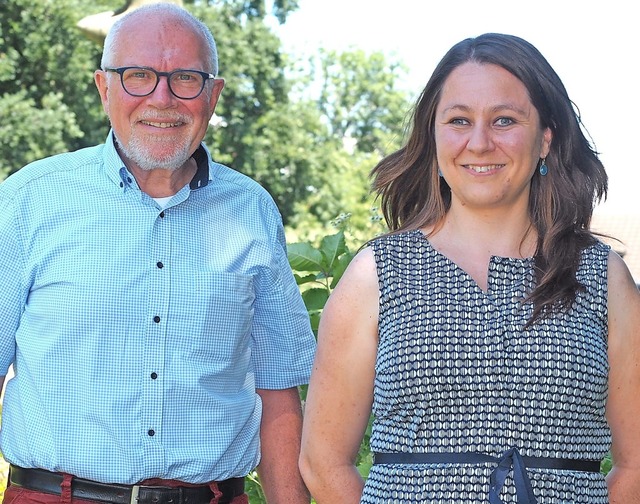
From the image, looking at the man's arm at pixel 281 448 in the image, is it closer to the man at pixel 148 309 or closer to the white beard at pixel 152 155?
the man at pixel 148 309

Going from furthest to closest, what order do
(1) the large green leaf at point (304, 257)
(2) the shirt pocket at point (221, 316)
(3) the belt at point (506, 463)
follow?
(1) the large green leaf at point (304, 257) < (2) the shirt pocket at point (221, 316) < (3) the belt at point (506, 463)

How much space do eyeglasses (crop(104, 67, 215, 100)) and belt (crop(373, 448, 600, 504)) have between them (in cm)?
131

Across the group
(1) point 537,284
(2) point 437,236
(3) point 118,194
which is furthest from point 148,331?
(1) point 537,284

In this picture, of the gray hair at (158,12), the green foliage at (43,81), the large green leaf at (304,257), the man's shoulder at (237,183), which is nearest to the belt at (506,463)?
the man's shoulder at (237,183)

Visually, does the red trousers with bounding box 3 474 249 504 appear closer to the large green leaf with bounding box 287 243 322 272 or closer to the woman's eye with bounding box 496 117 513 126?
the large green leaf with bounding box 287 243 322 272

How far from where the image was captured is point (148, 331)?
294 centimetres

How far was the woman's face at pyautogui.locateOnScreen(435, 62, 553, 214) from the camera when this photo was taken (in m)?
2.60

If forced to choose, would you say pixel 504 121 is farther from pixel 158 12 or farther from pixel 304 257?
pixel 304 257

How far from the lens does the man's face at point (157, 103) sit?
120 inches

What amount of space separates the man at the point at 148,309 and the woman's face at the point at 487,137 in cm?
82

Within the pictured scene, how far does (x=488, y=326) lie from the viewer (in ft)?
8.34

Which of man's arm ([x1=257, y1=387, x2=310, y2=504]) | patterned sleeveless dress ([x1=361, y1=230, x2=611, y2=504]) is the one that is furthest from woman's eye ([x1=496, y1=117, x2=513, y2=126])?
man's arm ([x1=257, y1=387, x2=310, y2=504])

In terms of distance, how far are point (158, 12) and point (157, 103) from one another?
343mm

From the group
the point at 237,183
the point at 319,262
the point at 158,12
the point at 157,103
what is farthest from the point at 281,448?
the point at 158,12
